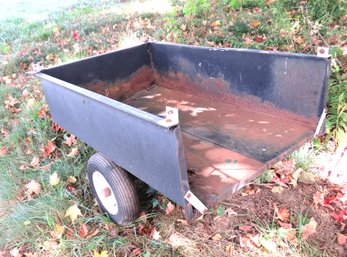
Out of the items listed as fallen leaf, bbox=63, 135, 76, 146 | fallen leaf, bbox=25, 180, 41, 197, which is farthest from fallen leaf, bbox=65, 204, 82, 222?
fallen leaf, bbox=63, 135, 76, 146

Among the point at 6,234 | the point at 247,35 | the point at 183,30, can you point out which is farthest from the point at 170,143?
the point at 183,30

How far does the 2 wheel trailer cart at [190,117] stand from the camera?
184 cm

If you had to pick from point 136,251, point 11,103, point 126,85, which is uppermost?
point 126,85

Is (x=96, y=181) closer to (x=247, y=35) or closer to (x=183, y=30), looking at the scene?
(x=247, y=35)

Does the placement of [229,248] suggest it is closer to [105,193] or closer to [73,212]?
[105,193]

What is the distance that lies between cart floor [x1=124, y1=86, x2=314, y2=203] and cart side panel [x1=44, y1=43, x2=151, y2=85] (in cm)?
59

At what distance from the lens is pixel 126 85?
3764 mm

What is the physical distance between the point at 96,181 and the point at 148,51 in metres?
1.76

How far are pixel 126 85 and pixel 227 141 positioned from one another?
5.37 ft

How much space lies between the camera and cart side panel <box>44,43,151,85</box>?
3205mm

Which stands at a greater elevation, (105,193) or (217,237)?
(105,193)

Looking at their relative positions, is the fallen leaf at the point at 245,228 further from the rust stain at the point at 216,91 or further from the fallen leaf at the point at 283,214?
the rust stain at the point at 216,91

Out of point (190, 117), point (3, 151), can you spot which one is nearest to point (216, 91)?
point (190, 117)

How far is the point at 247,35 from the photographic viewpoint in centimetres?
468
